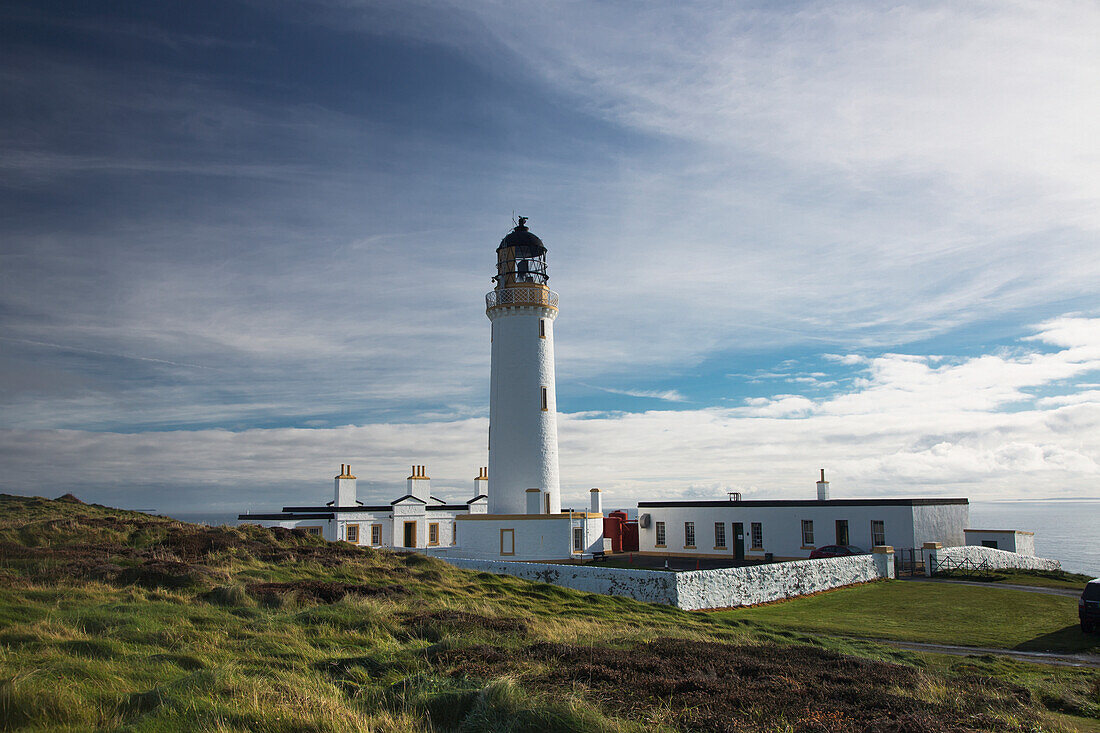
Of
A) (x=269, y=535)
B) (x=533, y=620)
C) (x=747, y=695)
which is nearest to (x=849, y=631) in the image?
Answer: (x=533, y=620)

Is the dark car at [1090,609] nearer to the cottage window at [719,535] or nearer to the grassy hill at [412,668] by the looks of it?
the grassy hill at [412,668]

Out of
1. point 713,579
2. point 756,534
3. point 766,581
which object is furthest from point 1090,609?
point 756,534

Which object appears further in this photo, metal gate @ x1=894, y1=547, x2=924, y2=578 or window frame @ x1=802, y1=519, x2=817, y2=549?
window frame @ x1=802, y1=519, x2=817, y2=549

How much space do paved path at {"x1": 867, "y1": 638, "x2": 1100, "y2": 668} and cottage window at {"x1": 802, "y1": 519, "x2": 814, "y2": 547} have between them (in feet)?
57.3

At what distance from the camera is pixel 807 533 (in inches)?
1280

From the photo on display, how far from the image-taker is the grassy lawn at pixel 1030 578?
24.1 metres

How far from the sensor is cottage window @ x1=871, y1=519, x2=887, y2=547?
99.1 feet

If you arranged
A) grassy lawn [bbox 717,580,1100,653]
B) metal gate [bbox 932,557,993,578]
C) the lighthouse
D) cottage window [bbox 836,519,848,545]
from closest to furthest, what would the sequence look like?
grassy lawn [bbox 717,580,1100,653], metal gate [bbox 932,557,993,578], cottage window [bbox 836,519,848,545], the lighthouse

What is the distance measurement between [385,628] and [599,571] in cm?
1208

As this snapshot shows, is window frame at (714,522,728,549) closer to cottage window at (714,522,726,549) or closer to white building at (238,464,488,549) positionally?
cottage window at (714,522,726,549)

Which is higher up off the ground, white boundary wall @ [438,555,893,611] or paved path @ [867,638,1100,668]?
white boundary wall @ [438,555,893,611]

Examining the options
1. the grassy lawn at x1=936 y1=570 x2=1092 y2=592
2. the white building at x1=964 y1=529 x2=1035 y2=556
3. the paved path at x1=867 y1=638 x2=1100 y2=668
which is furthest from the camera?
the white building at x1=964 y1=529 x2=1035 y2=556

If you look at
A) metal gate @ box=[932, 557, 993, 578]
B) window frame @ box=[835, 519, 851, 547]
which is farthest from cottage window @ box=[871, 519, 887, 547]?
metal gate @ box=[932, 557, 993, 578]

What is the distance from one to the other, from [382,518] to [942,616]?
25.3 meters
